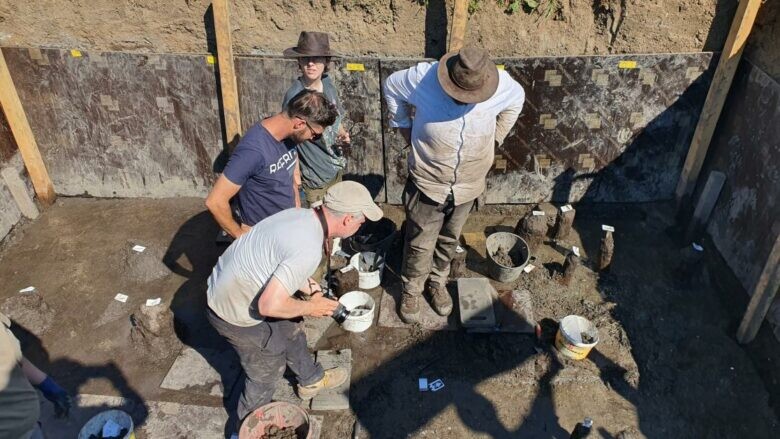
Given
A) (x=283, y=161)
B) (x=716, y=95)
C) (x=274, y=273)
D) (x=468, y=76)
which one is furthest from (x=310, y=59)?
(x=716, y=95)

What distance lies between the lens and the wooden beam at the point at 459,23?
17.3ft

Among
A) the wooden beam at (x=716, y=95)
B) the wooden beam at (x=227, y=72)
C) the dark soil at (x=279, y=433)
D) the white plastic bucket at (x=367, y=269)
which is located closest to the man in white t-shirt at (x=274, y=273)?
the dark soil at (x=279, y=433)

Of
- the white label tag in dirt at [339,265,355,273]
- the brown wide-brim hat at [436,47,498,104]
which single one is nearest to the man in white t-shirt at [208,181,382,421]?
the brown wide-brim hat at [436,47,498,104]

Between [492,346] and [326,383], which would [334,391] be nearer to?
[326,383]

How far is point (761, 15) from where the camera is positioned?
5.13 meters

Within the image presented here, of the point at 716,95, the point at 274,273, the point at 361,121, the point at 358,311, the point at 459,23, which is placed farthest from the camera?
the point at 361,121

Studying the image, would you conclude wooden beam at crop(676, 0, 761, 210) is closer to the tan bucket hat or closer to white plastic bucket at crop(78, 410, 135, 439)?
the tan bucket hat

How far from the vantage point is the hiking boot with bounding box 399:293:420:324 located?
16.0ft

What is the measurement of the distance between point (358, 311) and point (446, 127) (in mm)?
1931

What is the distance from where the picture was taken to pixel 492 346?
464cm

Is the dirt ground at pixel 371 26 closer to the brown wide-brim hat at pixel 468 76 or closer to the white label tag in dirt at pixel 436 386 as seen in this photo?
A: the brown wide-brim hat at pixel 468 76

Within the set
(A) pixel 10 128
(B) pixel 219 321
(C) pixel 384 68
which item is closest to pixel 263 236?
(B) pixel 219 321

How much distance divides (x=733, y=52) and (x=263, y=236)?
5269 millimetres

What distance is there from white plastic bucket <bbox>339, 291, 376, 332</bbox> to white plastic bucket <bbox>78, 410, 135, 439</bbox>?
186 centimetres
